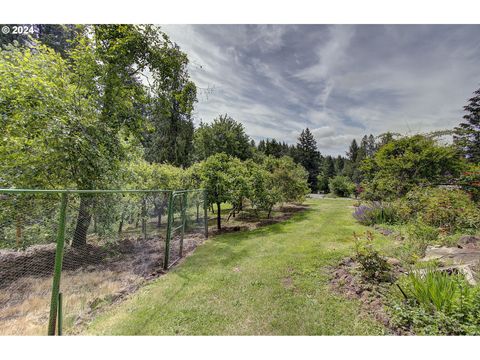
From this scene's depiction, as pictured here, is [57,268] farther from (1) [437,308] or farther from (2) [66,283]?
(1) [437,308]

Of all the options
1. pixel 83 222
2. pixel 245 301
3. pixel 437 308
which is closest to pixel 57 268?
pixel 83 222

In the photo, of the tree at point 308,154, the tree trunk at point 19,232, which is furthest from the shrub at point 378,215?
the tree at point 308,154

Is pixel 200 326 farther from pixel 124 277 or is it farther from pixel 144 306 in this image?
pixel 124 277

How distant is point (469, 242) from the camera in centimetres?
462

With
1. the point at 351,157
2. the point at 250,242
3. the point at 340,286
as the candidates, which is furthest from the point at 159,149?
the point at 351,157

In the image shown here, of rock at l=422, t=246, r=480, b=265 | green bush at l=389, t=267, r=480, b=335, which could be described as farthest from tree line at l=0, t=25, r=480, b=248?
rock at l=422, t=246, r=480, b=265

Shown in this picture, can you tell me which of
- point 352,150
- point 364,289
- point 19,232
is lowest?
point 364,289

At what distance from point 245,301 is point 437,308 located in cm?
255

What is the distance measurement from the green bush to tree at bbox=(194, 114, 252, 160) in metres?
22.3

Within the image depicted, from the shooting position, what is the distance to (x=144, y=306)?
10.5ft

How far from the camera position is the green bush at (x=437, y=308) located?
7.29 ft

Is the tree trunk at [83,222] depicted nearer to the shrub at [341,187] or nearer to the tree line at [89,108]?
the tree line at [89,108]

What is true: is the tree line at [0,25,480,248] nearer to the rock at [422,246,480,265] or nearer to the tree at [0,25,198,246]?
the tree at [0,25,198,246]

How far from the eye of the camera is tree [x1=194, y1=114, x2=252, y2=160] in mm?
24484
